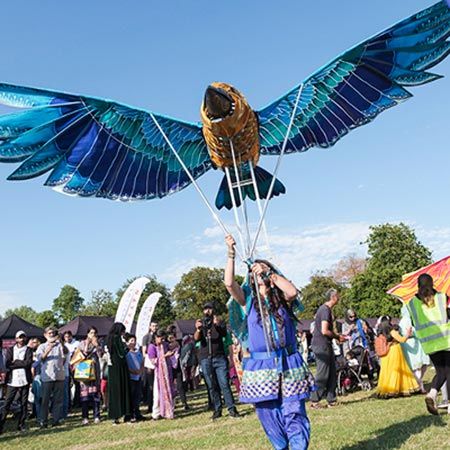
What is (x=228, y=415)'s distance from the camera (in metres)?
8.00

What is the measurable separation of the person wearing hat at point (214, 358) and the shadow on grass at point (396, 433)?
2.75m

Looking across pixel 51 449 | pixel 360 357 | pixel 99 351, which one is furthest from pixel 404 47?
pixel 99 351

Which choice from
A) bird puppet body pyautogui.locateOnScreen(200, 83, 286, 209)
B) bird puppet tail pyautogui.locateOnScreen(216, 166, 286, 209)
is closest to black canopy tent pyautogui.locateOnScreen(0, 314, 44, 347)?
bird puppet tail pyautogui.locateOnScreen(216, 166, 286, 209)

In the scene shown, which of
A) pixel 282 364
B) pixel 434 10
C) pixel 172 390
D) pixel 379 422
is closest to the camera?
pixel 282 364

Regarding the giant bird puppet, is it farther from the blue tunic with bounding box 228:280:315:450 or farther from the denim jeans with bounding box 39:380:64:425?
the denim jeans with bounding box 39:380:64:425

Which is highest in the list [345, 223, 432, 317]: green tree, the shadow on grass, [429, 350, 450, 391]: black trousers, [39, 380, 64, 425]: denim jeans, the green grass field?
[345, 223, 432, 317]: green tree

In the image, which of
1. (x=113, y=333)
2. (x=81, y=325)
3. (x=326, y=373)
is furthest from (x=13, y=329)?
(x=326, y=373)

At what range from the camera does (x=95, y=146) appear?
15.8 ft

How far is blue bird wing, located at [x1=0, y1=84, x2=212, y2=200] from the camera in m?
4.34

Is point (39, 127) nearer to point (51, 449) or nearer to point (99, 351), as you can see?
point (51, 449)

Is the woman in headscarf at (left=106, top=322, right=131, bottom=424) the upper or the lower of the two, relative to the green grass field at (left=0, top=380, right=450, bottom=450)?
upper

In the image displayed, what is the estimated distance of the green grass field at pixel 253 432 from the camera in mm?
5070

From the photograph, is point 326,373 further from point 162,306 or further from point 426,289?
point 162,306

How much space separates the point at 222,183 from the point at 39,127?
5.81ft
